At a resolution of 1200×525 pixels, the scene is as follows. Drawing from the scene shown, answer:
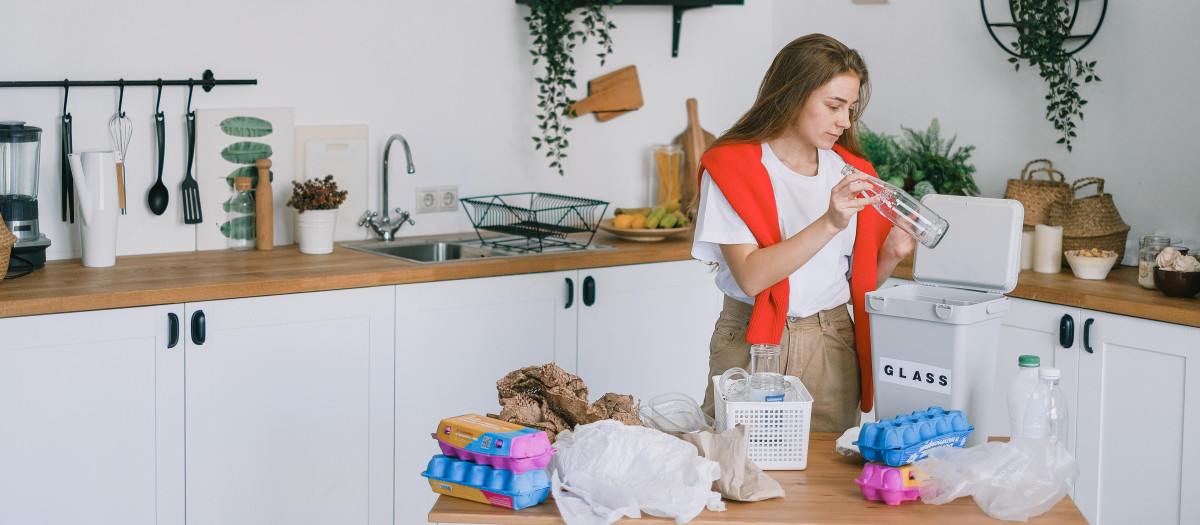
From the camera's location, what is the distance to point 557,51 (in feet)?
12.1

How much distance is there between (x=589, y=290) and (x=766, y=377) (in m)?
1.54

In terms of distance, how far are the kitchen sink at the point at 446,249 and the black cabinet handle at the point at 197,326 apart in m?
0.72

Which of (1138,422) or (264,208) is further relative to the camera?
(264,208)

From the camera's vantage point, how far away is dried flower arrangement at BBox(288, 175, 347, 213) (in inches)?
128

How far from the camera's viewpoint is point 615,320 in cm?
342

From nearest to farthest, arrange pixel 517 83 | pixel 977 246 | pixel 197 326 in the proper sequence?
pixel 977 246
pixel 197 326
pixel 517 83

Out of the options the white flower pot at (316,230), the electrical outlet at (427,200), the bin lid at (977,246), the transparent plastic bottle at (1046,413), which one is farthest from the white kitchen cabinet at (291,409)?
the transparent plastic bottle at (1046,413)

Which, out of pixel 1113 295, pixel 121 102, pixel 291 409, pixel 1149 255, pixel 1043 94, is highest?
pixel 1043 94

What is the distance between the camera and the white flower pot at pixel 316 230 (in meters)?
3.23

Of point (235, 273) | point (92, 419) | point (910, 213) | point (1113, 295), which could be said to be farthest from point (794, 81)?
point (92, 419)

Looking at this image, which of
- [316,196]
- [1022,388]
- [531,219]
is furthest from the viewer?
[531,219]

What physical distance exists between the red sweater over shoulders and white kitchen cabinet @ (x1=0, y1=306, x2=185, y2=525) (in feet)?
4.53

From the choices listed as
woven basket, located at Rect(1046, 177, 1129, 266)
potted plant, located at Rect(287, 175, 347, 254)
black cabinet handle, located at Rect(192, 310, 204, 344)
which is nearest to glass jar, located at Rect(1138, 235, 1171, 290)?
woven basket, located at Rect(1046, 177, 1129, 266)

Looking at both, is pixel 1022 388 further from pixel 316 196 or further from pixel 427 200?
pixel 427 200
